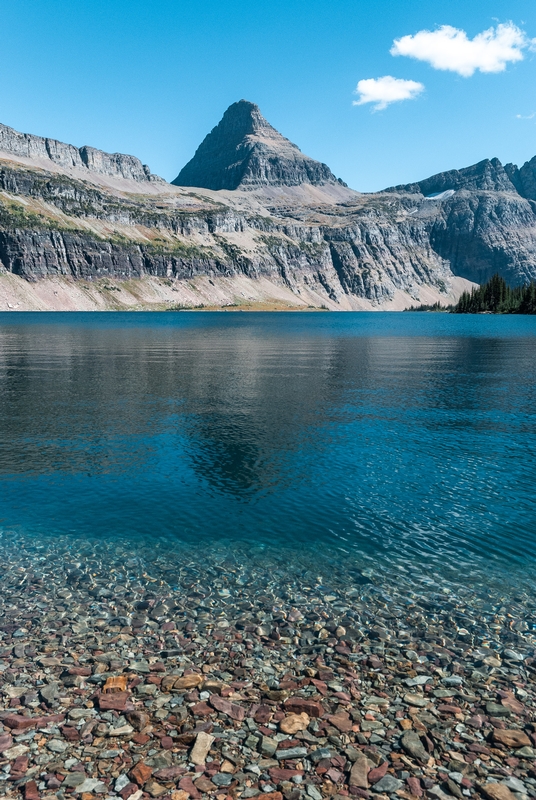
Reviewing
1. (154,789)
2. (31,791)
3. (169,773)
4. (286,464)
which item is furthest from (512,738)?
(286,464)

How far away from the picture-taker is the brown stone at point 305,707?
13.5 metres

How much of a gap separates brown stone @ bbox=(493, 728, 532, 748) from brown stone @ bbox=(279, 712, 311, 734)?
4.70m

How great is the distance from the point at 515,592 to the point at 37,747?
17207 millimetres

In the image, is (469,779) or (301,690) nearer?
(469,779)

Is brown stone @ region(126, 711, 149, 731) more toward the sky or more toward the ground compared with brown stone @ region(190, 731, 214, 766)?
more toward the ground

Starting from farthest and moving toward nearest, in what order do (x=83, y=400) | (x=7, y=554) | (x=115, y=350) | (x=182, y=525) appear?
(x=115, y=350), (x=83, y=400), (x=182, y=525), (x=7, y=554)

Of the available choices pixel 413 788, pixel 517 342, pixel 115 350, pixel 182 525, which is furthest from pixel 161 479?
pixel 517 342

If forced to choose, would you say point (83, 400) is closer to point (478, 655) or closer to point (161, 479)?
point (161, 479)

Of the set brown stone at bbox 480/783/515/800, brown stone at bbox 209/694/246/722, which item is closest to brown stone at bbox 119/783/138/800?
brown stone at bbox 209/694/246/722

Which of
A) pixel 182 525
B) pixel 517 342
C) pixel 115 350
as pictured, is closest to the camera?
pixel 182 525

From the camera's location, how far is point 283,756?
39.8 ft

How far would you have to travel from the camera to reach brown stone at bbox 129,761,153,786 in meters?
11.3

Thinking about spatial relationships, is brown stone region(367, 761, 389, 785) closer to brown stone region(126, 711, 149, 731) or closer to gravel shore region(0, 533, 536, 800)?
gravel shore region(0, 533, 536, 800)

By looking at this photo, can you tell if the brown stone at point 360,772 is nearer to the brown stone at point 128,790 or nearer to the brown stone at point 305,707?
the brown stone at point 305,707
